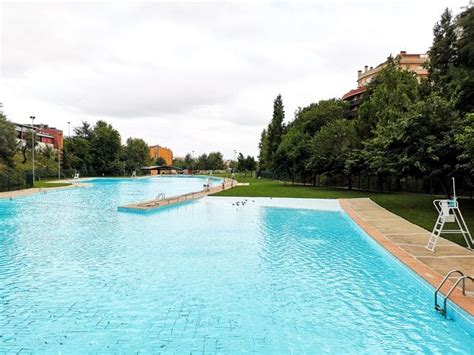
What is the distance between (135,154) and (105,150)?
1611cm

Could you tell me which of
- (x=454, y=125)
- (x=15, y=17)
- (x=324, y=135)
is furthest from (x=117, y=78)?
(x=454, y=125)

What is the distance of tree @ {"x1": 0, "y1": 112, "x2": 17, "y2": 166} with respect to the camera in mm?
41000

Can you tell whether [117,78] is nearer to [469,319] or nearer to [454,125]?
[454,125]

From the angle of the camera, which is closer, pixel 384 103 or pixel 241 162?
pixel 384 103

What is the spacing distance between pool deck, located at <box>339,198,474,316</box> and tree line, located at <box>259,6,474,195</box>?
11.1 feet

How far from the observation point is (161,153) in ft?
498

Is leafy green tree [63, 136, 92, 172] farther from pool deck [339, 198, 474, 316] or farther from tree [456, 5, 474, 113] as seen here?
pool deck [339, 198, 474, 316]

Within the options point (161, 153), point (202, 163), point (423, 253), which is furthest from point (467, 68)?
point (161, 153)

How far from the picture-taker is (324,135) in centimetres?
3556

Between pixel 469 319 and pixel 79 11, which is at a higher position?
pixel 79 11

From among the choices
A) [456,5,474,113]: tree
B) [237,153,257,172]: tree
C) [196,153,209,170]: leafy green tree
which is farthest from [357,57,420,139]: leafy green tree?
[196,153,209,170]: leafy green tree

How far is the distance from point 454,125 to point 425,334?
47.2ft

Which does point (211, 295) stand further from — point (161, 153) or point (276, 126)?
point (161, 153)

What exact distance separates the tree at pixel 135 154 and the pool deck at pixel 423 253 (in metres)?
84.3
